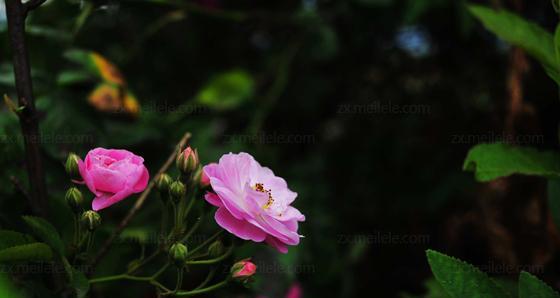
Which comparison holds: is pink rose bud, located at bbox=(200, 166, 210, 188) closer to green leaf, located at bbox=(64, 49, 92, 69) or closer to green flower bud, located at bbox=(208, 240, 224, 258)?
green flower bud, located at bbox=(208, 240, 224, 258)

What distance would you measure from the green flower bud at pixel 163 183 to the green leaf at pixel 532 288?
16.1 inches

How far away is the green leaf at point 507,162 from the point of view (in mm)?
918

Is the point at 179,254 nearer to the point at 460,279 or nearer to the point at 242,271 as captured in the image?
the point at 242,271

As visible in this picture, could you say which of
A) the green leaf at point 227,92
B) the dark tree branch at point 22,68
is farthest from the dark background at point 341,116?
the dark tree branch at point 22,68

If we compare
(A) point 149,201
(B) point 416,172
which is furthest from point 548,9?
(A) point 149,201

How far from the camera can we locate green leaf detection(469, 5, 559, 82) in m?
0.94

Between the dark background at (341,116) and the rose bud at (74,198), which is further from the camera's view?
the dark background at (341,116)

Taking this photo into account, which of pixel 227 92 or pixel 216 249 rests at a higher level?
pixel 216 249

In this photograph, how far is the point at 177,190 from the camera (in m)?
0.78

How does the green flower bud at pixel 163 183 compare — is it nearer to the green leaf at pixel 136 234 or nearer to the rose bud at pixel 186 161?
the rose bud at pixel 186 161

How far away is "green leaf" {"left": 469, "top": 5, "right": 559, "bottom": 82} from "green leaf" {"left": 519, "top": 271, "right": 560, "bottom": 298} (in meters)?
0.30

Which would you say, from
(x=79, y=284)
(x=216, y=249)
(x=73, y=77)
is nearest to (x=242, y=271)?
(x=216, y=249)

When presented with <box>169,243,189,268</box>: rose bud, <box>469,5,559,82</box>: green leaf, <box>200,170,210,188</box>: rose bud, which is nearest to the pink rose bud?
<box>200,170,210,188</box>: rose bud

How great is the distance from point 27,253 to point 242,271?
234 mm
